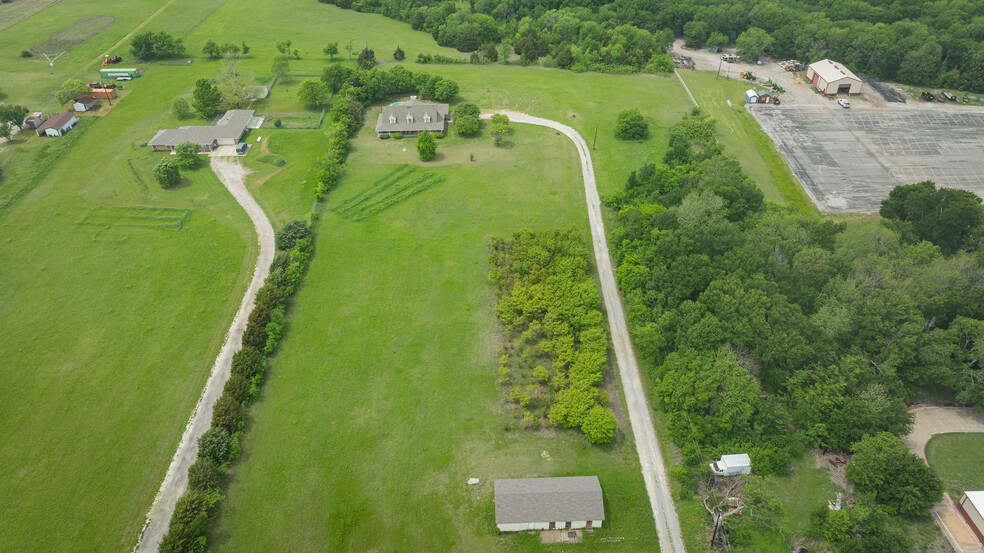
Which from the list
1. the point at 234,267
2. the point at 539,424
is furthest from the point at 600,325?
the point at 234,267

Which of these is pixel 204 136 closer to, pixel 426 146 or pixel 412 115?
pixel 412 115

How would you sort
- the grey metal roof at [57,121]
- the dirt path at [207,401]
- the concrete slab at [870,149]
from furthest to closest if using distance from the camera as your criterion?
the grey metal roof at [57,121] → the concrete slab at [870,149] → the dirt path at [207,401]

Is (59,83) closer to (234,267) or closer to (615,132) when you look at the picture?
(234,267)

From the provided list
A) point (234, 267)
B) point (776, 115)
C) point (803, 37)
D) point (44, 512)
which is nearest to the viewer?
point (44, 512)

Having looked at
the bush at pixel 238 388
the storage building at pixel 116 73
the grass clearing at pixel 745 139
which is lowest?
the bush at pixel 238 388

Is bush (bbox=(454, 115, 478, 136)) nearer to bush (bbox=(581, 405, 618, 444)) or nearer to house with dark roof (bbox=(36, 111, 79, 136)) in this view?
bush (bbox=(581, 405, 618, 444))

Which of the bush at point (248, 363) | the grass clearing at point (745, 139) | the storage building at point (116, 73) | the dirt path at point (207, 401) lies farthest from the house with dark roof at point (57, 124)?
the grass clearing at point (745, 139)

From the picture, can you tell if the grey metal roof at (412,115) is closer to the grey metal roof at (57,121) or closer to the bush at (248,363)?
the bush at (248,363)
